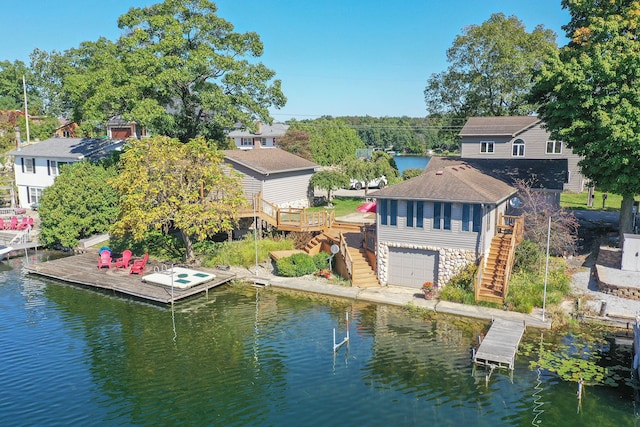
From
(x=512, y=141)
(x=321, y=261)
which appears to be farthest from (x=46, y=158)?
(x=512, y=141)

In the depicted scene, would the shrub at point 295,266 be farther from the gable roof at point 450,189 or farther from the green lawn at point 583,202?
the green lawn at point 583,202

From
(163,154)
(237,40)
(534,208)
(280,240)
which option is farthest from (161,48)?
(534,208)

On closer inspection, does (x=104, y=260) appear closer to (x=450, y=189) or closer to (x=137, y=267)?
(x=137, y=267)

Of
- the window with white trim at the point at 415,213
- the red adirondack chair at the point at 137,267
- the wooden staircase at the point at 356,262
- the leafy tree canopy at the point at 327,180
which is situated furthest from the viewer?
the leafy tree canopy at the point at 327,180

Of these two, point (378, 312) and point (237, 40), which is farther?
point (237, 40)

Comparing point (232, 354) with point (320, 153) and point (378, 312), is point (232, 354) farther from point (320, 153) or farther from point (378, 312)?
point (320, 153)

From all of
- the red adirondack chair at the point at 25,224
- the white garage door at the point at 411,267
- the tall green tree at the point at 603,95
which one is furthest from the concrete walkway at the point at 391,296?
the red adirondack chair at the point at 25,224
